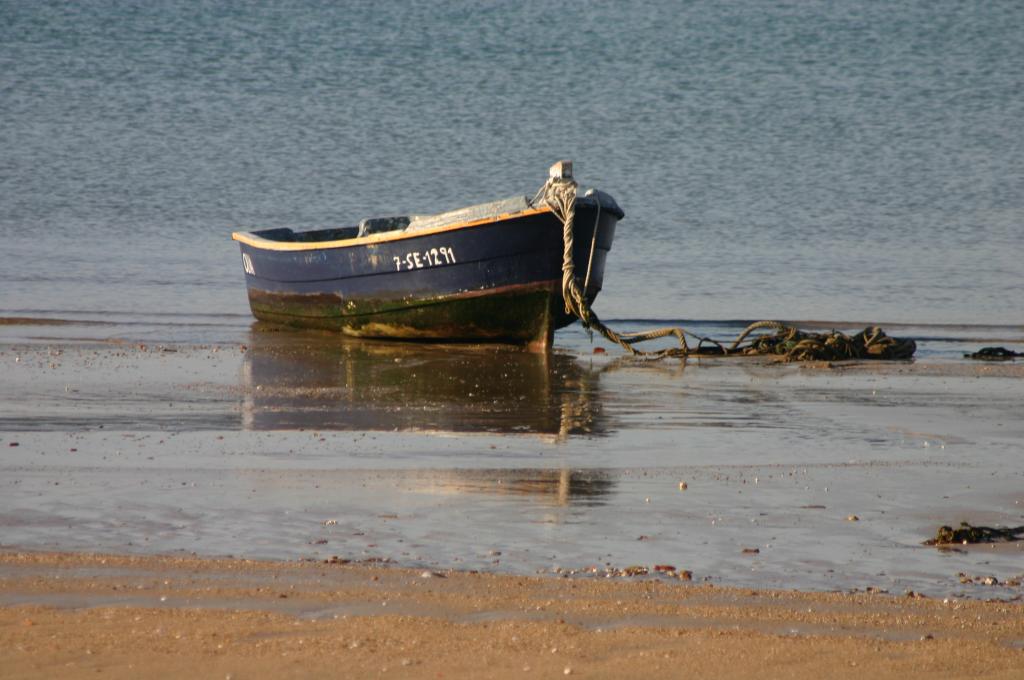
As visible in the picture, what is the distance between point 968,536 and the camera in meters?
6.08

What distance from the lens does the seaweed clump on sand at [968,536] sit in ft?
19.9

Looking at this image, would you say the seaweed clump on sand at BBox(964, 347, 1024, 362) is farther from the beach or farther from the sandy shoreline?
the sandy shoreline

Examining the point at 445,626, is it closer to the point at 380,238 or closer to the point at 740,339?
the point at 740,339

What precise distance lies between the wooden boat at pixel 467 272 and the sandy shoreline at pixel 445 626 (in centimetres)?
886

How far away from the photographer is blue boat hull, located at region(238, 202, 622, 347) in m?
14.3

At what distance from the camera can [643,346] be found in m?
15.5

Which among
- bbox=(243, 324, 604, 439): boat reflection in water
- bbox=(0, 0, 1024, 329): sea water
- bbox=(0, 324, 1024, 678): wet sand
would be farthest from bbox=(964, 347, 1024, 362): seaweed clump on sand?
bbox=(0, 0, 1024, 329): sea water

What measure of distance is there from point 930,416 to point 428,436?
3503 millimetres

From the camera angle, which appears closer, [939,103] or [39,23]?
[939,103]

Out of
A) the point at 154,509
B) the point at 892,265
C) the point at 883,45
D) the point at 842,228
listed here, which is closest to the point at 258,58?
the point at 883,45

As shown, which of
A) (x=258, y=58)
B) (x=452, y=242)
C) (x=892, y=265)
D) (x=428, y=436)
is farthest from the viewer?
(x=258, y=58)

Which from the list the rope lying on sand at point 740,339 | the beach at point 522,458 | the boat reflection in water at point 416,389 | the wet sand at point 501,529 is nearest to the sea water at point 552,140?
the beach at point 522,458

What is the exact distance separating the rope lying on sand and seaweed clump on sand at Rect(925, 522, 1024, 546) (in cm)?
715

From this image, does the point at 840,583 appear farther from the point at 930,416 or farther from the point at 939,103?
the point at 939,103
